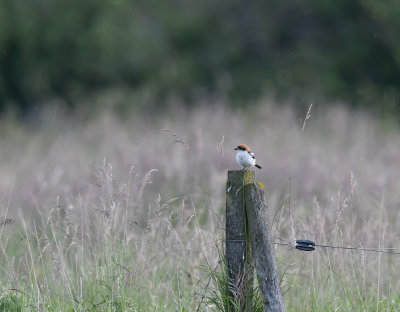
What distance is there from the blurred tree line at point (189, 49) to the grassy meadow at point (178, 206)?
165 inches

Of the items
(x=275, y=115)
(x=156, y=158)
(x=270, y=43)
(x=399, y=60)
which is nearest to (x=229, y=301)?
(x=156, y=158)

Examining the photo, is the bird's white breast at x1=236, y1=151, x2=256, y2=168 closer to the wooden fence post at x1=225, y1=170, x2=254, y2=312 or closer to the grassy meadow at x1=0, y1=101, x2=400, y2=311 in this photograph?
the grassy meadow at x1=0, y1=101, x2=400, y2=311

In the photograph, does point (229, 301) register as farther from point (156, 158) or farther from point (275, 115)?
point (275, 115)

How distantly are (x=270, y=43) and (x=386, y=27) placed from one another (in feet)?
13.4

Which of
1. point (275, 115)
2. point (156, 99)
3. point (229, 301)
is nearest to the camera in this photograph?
point (229, 301)

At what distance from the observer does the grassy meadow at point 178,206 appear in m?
5.38

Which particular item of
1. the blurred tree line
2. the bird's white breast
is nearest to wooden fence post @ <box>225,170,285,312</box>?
the bird's white breast

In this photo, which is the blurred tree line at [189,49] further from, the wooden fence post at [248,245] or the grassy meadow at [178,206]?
the wooden fence post at [248,245]

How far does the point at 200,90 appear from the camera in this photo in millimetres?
21266

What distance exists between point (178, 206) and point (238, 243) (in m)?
3.45

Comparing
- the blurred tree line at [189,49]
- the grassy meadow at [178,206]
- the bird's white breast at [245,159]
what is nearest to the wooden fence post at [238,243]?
the grassy meadow at [178,206]

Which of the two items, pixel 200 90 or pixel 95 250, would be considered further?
pixel 200 90

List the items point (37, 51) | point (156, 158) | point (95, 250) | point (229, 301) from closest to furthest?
point (229, 301) → point (95, 250) → point (156, 158) → point (37, 51)

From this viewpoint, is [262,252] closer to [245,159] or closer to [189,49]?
[245,159]
